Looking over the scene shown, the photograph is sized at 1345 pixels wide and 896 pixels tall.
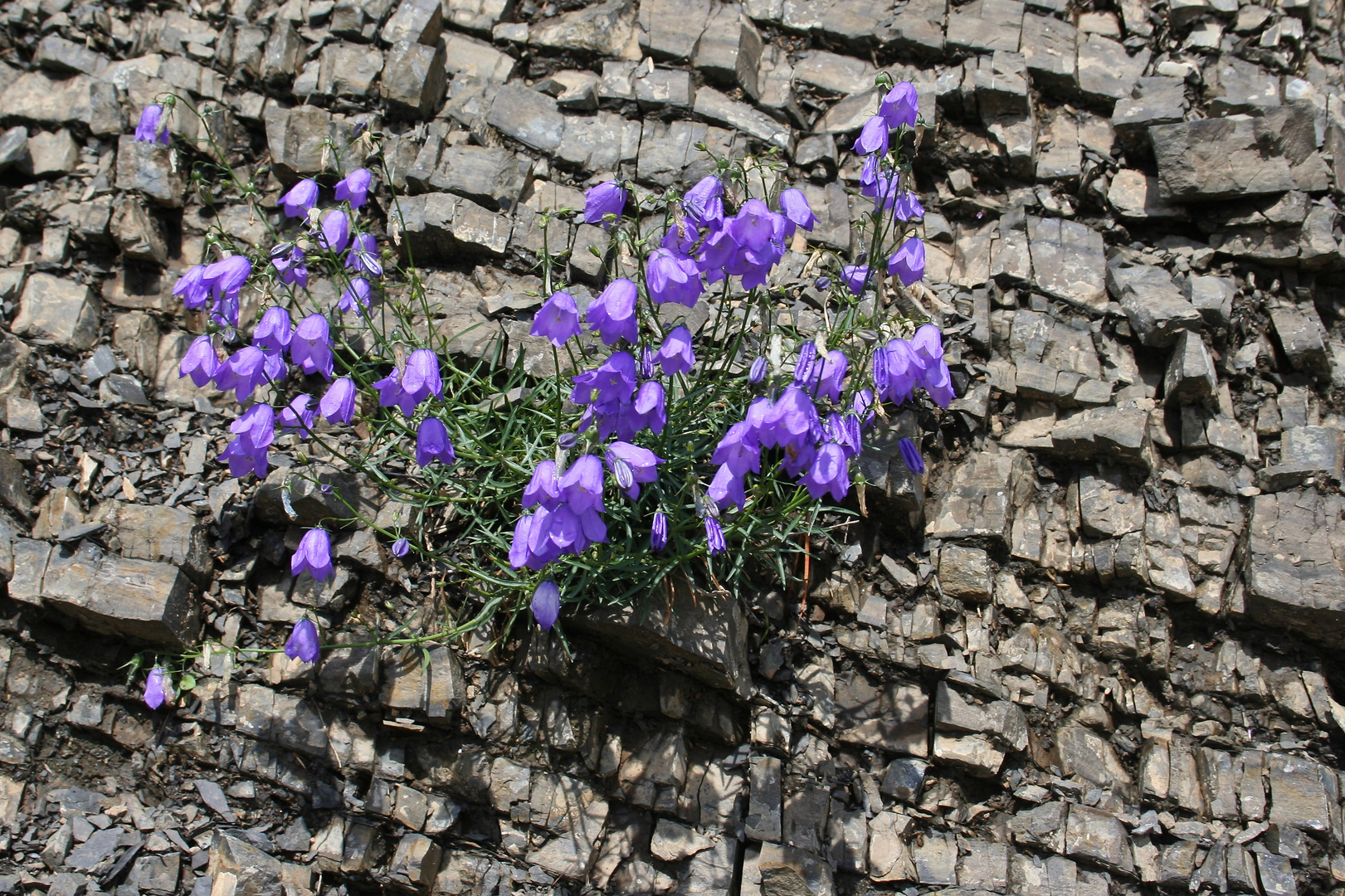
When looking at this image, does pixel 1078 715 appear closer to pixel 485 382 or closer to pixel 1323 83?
pixel 485 382

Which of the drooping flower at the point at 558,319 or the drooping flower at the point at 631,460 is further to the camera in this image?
the drooping flower at the point at 558,319

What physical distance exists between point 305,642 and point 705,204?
2516mm

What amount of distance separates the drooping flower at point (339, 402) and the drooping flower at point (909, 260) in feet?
7.85

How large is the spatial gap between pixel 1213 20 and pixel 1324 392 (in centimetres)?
269

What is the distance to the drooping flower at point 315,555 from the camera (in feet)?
12.8

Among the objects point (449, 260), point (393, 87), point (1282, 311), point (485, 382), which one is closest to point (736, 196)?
point (485, 382)

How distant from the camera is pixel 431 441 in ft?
11.9

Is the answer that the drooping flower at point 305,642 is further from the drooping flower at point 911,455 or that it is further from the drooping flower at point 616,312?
the drooping flower at point 911,455

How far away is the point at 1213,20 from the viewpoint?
594 cm

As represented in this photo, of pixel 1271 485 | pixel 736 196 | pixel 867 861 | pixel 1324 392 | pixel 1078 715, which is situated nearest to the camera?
pixel 736 196

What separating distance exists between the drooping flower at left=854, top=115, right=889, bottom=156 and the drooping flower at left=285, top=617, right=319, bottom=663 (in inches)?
122

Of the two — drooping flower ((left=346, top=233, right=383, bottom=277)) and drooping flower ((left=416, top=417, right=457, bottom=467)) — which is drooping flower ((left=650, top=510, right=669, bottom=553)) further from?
drooping flower ((left=346, top=233, right=383, bottom=277))

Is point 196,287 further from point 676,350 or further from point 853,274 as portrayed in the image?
point 853,274

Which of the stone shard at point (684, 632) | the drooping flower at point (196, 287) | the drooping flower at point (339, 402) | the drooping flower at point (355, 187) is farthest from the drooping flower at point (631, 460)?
the drooping flower at point (355, 187)
